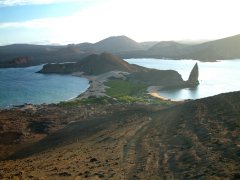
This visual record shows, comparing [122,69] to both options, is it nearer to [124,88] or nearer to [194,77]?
[194,77]

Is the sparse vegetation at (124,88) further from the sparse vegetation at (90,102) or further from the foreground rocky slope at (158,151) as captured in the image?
the foreground rocky slope at (158,151)

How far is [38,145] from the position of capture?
116 feet

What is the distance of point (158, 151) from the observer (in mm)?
20578

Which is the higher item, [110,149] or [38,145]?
[110,149]

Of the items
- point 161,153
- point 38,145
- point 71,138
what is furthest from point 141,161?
point 38,145

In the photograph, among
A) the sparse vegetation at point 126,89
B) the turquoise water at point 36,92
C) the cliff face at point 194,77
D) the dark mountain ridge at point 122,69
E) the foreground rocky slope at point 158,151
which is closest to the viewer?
the foreground rocky slope at point 158,151

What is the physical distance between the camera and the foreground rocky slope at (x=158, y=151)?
1688cm

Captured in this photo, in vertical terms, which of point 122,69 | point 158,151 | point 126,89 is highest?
point 122,69

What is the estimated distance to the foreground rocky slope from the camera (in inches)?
664

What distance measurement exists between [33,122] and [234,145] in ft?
106

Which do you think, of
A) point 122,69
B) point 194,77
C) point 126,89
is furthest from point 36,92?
point 194,77

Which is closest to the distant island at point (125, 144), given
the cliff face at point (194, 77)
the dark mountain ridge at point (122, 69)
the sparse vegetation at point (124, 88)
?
the sparse vegetation at point (124, 88)

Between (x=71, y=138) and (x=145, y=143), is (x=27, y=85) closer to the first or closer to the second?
(x=71, y=138)

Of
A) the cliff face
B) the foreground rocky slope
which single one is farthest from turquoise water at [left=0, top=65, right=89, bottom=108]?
the foreground rocky slope
